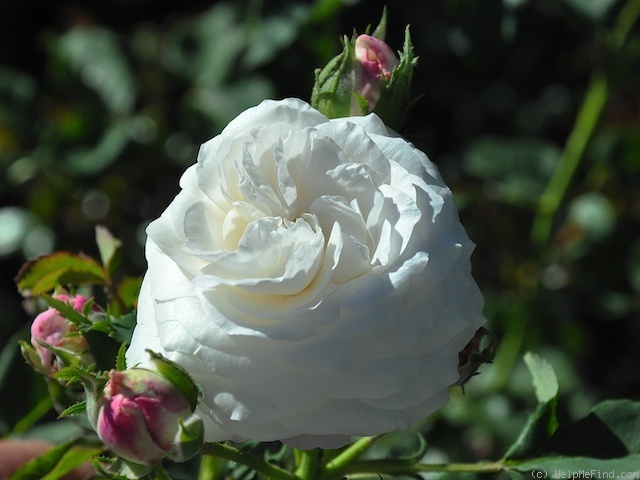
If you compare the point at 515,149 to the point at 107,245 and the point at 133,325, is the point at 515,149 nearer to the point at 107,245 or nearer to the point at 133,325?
the point at 107,245

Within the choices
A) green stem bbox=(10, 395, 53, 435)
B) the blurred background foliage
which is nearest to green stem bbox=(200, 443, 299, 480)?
green stem bbox=(10, 395, 53, 435)

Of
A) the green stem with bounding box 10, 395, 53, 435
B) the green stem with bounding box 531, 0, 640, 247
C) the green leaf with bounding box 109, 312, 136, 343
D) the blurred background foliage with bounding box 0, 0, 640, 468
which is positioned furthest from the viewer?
the blurred background foliage with bounding box 0, 0, 640, 468

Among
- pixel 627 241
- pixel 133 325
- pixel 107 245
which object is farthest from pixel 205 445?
pixel 627 241

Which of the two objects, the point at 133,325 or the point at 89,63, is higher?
the point at 133,325

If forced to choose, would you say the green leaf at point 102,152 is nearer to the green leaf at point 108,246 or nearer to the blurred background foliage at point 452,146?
the blurred background foliage at point 452,146

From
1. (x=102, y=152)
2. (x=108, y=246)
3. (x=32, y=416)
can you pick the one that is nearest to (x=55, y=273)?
(x=108, y=246)

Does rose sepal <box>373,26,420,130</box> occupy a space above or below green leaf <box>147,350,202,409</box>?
above

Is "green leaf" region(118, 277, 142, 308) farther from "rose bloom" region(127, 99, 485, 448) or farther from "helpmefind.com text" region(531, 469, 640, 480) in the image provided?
"helpmefind.com text" region(531, 469, 640, 480)
